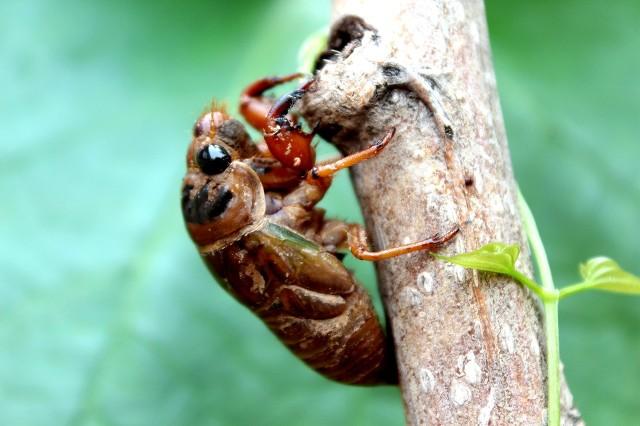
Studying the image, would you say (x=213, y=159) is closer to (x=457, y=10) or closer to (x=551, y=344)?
(x=457, y=10)

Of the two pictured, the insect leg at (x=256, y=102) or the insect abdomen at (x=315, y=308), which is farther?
the insect leg at (x=256, y=102)

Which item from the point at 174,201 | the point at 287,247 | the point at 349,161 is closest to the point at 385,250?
the point at 349,161

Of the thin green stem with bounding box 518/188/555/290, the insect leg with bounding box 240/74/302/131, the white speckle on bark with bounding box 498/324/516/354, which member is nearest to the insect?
the insect leg with bounding box 240/74/302/131

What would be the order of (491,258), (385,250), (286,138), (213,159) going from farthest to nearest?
(213,159) < (286,138) < (385,250) < (491,258)

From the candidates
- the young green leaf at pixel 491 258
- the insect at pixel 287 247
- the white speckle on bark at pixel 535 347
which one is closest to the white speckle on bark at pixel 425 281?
the young green leaf at pixel 491 258

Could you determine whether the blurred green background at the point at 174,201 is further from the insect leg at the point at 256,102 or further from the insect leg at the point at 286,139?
the insect leg at the point at 286,139

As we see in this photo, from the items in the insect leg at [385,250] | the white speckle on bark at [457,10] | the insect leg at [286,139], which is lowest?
the insect leg at [385,250]

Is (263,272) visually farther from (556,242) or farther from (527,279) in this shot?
(556,242)
